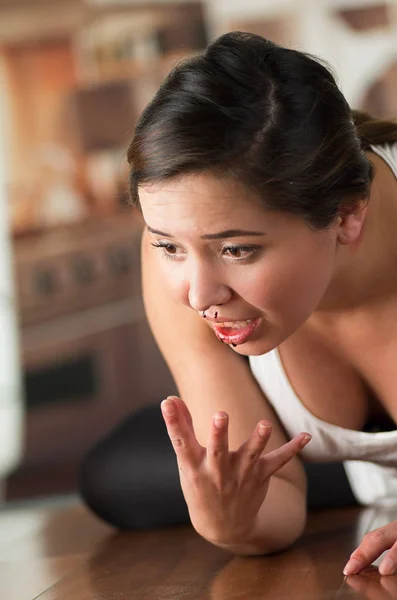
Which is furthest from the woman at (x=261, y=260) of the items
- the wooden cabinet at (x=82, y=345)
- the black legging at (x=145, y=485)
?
the wooden cabinet at (x=82, y=345)

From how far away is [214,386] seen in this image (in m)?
1.62

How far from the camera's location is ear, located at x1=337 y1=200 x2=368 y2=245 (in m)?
1.35

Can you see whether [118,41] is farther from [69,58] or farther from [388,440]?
[388,440]

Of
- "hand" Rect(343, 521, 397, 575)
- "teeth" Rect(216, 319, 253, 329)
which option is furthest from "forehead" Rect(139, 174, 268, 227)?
"hand" Rect(343, 521, 397, 575)

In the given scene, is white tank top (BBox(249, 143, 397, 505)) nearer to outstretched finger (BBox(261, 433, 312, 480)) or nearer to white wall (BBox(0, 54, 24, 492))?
outstretched finger (BBox(261, 433, 312, 480))

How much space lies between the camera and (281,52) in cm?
132

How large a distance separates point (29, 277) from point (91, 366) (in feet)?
1.35

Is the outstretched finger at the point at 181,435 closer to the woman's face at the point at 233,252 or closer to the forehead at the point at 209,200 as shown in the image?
the woman's face at the point at 233,252

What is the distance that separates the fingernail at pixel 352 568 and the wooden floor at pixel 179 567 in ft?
0.04

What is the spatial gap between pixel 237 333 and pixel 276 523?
38 cm

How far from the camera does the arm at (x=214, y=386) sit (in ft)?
5.20

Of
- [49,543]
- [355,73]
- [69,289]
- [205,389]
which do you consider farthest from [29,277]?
[205,389]

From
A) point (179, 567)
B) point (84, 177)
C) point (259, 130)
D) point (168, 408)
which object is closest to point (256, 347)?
point (168, 408)

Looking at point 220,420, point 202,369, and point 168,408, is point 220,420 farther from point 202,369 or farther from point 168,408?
point 202,369
